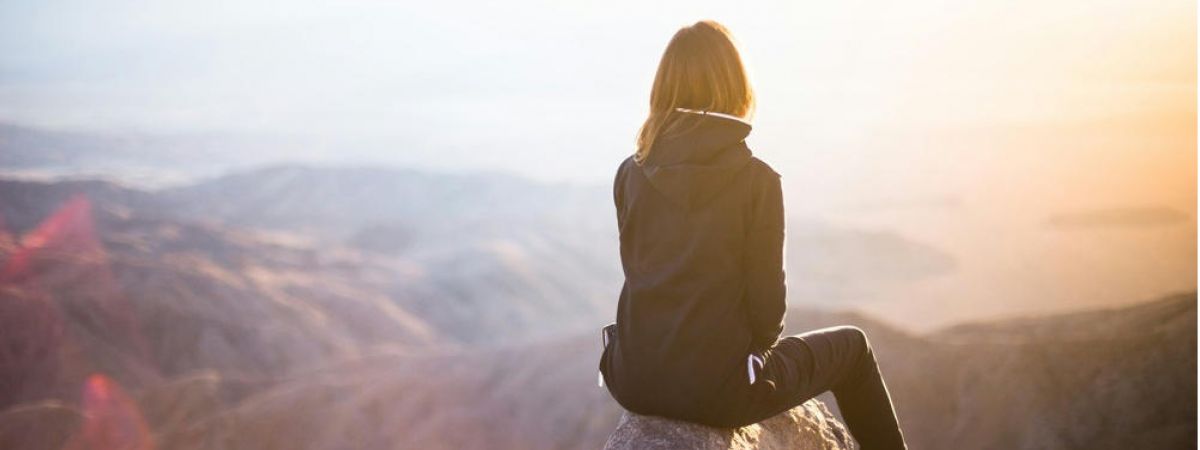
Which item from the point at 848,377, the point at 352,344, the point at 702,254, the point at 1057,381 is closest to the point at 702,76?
the point at 702,254

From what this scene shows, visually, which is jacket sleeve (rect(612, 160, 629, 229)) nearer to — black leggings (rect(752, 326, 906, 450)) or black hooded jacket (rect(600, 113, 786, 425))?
black hooded jacket (rect(600, 113, 786, 425))

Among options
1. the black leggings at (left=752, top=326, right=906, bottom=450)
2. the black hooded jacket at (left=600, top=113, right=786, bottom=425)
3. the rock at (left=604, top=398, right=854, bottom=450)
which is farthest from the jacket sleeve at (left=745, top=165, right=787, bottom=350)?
the rock at (left=604, top=398, right=854, bottom=450)

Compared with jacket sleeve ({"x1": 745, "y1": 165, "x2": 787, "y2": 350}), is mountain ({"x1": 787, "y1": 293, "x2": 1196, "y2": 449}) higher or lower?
lower

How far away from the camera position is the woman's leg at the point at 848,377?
10.8 feet

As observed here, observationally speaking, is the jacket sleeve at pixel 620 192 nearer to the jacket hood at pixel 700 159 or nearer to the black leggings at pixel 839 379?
the jacket hood at pixel 700 159

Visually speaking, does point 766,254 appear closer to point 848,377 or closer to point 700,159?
point 700,159

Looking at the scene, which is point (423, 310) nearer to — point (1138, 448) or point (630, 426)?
point (1138, 448)

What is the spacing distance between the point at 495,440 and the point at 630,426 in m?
11.3

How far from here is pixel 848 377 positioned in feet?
11.4

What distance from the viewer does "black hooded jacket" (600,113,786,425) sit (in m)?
2.96

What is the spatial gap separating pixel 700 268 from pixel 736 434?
2.57ft

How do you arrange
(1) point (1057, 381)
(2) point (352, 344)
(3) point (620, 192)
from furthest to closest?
(2) point (352, 344) → (1) point (1057, 381) → (3) point (620, 192)

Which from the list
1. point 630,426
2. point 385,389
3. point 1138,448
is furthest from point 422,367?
point 630,426

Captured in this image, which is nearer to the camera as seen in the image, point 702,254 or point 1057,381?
point 702,254
